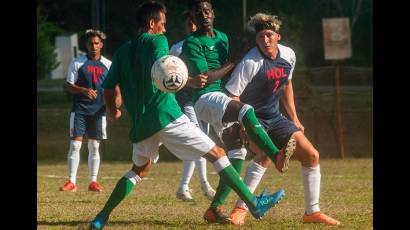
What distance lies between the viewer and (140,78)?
9.12 m

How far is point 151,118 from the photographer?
9.04 meters

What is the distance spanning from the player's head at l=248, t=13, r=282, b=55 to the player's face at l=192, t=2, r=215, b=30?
442 mm

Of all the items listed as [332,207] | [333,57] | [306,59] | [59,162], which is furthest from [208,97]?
[306,59]

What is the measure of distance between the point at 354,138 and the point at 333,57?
15.4ft

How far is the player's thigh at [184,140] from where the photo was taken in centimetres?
903

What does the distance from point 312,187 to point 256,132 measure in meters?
0.87

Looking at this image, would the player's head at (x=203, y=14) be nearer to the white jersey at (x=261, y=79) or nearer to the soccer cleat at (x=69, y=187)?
the white jersey at (x=261, y=79)

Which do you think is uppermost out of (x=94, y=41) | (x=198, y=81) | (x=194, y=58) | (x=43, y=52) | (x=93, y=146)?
(x=43, y=52)

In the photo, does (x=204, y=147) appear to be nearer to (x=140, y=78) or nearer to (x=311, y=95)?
(x=140, y=78)

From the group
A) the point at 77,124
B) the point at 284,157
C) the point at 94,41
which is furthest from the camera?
the point at 77,124

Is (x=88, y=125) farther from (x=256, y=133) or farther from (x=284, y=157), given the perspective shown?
(x=284, y=157)

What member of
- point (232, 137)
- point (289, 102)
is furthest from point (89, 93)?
point (289, 102)

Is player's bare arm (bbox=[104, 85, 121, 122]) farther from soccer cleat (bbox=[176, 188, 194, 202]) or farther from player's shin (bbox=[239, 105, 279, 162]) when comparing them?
soccer cleat (bbox=[176, 188, 194, 202])

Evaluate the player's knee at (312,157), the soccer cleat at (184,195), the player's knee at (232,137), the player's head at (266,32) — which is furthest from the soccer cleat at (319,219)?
the soccer cleat at (184,195)
